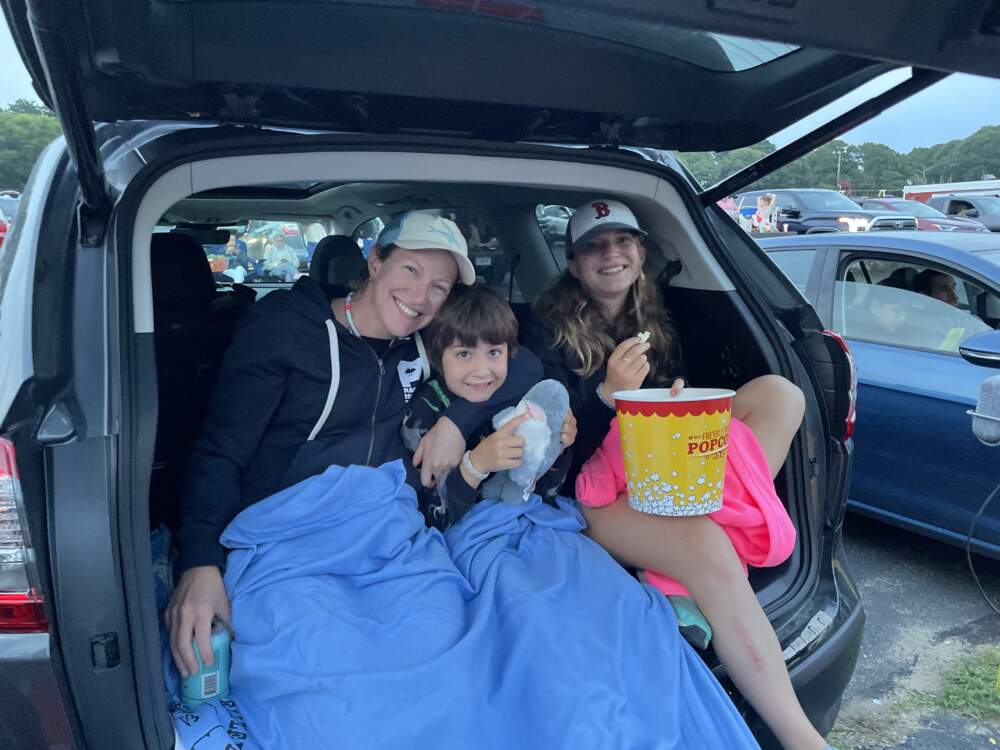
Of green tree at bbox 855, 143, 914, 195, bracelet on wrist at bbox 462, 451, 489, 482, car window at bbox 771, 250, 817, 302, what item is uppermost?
green tree at bbox 855, 143, 914, 195

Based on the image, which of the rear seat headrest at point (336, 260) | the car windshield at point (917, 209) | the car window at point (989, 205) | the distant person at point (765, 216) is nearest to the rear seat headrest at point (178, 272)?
the rear seat headrest at point (336, 260)

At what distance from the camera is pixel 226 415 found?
185cm

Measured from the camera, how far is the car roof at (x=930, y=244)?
3.37 meters

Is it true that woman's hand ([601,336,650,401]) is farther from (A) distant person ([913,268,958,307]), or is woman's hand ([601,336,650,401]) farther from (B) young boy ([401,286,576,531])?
(A) distant person ([913,268,958,307])

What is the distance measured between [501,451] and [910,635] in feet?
6.73

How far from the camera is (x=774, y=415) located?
2.13 m

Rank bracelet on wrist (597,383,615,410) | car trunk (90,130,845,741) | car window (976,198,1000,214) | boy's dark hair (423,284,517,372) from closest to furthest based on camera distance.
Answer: car trunk (90,130,845,741) → boy's dark hair (423,284,517,372) → bracelet on wrist (597,383,615,410) → car window (976,198,1000,214)

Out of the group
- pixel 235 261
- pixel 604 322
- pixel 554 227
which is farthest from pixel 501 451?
pixel 235 261

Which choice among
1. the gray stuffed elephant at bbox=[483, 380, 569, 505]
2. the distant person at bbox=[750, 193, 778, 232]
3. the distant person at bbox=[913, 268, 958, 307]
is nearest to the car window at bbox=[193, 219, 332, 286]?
the gray stuffed elephant at bbox=[483, 380, 569, 505]

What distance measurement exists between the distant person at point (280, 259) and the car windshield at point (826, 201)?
41.9 ft

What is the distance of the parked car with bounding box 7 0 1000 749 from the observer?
48.6 inches

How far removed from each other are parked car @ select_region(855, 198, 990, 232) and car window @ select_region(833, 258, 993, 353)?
28.8ft

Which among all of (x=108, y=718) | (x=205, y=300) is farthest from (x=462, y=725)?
(x=205, y=300)

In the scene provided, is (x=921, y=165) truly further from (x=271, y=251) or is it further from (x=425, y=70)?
(x=425, y=70)
